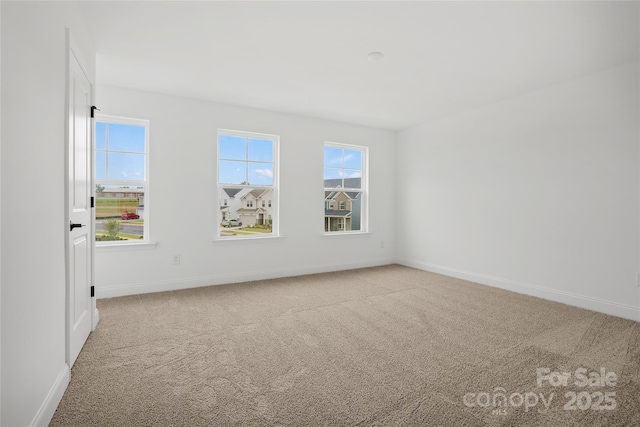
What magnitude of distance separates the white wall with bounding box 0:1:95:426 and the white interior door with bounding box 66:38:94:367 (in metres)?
0.14

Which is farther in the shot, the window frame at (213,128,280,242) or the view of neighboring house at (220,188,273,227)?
the view of neighboring house at (220,188,273,227)

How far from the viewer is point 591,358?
2350 millimetres

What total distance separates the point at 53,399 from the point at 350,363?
5.59ft

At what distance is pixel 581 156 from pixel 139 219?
5.11m

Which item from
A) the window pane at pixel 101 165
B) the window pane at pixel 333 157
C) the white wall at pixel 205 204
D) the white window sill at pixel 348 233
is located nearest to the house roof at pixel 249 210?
the white wall at pixel 205 204

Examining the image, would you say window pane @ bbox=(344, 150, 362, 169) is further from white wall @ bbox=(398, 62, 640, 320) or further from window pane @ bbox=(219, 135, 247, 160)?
window pane @ bbox=(219, 135, 247, 160)

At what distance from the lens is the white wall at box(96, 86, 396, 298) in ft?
12.7

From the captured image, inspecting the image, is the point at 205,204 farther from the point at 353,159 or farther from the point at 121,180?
the point at 353,159

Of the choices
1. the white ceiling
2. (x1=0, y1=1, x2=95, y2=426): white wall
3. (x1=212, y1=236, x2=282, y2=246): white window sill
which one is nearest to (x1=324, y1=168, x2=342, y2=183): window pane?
(x1=212, y1=236, x2=282, y2=246): white window sill

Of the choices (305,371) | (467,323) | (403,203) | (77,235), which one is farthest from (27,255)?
(403,203)

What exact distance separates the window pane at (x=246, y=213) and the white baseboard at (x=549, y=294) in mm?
2758

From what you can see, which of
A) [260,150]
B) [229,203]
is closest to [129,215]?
[229,203]

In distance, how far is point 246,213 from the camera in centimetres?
472

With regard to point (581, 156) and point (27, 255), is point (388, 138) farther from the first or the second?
point (27, 255)
